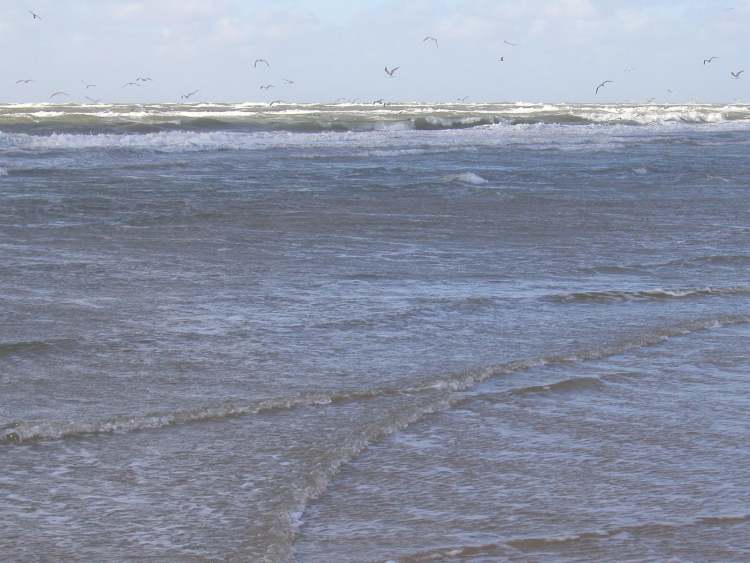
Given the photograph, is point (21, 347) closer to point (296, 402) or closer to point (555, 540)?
point (296, 402)

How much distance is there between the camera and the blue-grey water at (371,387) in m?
4.37

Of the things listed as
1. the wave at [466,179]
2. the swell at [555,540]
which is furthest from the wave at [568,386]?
the wave at [466,179]

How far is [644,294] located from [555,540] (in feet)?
19.2

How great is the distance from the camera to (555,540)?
4.26 meters

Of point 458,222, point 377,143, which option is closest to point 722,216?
point 458,222

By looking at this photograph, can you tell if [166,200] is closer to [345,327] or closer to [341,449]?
[345,327]

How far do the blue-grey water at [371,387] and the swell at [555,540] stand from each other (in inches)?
0.7

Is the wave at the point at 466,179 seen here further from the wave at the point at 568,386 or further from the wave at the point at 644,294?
the wave at the point at 568,386

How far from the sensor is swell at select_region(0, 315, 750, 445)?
18.0 ft

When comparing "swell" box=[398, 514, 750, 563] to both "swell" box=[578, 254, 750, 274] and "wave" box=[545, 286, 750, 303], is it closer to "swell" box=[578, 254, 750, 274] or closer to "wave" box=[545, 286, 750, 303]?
"wave" box=[545, 286, 750, 303]

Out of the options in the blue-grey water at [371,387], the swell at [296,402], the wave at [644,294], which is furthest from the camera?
the wave at [644,294]

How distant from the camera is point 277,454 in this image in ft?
17.2

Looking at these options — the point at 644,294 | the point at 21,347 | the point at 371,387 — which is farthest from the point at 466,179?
the point at 371,387

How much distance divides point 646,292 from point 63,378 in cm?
558
